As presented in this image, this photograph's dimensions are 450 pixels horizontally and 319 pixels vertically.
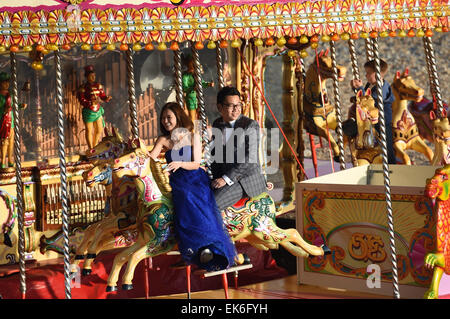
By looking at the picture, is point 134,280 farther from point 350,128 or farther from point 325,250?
point 350,128

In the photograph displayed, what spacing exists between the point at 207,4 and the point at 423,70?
10127 millimetres

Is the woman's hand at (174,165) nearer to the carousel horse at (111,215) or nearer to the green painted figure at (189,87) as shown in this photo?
the carousel horse at (111,215)

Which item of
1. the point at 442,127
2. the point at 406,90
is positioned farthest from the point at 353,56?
the point at 406,90

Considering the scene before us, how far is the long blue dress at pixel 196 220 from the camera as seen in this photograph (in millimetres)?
5883

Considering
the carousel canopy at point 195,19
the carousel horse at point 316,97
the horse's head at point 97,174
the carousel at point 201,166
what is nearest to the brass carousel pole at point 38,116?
the carousel at point 201,166

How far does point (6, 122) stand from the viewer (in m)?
8.27

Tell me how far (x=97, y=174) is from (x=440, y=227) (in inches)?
103

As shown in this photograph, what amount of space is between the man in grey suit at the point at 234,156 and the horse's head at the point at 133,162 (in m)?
0.56

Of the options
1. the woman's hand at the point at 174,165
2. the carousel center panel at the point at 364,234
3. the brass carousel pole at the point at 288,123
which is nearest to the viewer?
the woman's hand at the point at 174,165

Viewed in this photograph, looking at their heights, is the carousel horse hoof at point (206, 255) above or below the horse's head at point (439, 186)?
below

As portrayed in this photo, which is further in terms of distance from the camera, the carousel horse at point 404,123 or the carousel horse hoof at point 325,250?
the carousel horse at point 404,123

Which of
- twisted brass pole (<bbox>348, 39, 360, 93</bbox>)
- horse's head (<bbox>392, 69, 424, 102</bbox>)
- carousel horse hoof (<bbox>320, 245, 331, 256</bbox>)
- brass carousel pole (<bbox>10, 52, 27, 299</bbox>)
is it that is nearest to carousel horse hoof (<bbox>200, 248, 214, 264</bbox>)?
carousel horse hoof (<bbox>320, 245, 331, 256</bbox>)

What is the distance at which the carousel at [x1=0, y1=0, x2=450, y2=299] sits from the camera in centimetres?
548

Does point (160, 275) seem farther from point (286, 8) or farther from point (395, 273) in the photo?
point (286, 8)
